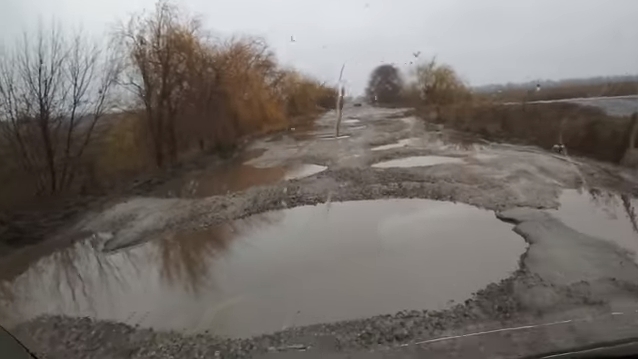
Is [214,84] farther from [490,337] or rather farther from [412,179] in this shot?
[490,337]

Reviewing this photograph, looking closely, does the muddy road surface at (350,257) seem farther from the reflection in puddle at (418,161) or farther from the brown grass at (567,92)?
the brown grass at (567,92)

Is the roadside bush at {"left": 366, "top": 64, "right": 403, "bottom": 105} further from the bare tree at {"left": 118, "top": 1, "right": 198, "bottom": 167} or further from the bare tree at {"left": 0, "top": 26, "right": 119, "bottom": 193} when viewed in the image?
the bare tree at {"left": 0, "top": 26, "right": 119, "bottom": 193}

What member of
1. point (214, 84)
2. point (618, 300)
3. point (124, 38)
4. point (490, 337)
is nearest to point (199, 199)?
point (214, 84)

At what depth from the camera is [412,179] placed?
113 cm

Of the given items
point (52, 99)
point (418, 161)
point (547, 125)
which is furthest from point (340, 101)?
point (52, 99)

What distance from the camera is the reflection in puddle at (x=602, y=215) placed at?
3.60 feet

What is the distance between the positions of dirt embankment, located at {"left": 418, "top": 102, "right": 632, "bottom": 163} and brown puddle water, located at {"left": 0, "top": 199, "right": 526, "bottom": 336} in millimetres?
181

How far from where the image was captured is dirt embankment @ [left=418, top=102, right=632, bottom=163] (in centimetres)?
114

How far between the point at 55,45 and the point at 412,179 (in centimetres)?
73

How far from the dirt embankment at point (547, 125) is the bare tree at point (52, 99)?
647 millimetres

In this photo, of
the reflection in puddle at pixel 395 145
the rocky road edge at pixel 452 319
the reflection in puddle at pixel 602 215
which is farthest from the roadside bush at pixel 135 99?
the reflection in puddle at pixel 602 215

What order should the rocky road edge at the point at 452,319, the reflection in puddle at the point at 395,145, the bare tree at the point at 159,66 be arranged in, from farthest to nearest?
the reflection in puddle at the point at 395,145 → the bare tree at the point at 159,66 → the rocky road edge at the point at 452,319

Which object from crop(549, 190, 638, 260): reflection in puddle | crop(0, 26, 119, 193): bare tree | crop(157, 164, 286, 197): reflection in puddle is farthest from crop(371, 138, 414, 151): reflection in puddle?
crop(0, 26, 119, 193): bare tree

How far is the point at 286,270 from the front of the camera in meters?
1.01
